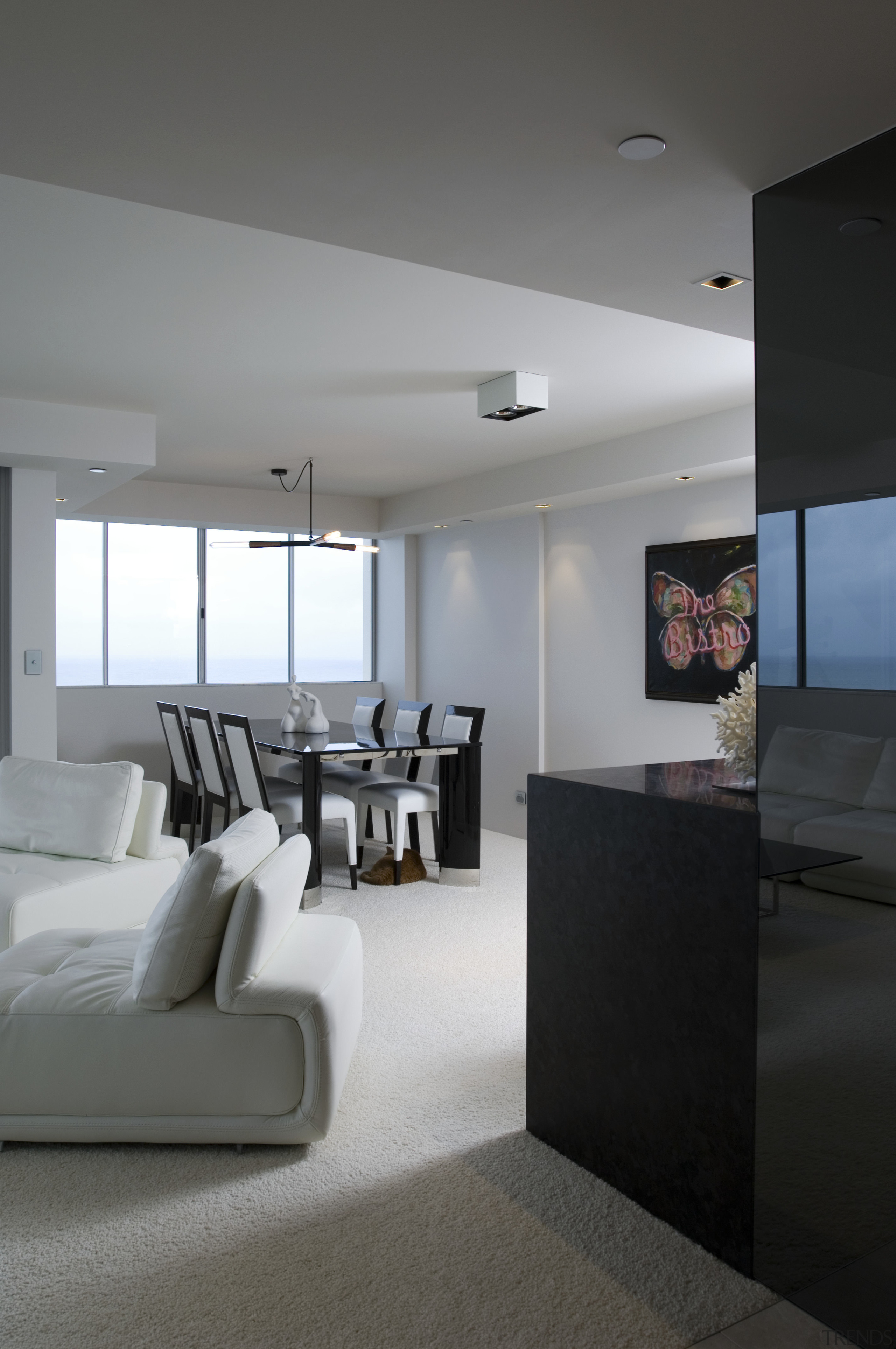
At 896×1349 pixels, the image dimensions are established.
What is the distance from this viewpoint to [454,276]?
328 cm

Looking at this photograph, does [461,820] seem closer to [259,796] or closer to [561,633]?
[259,796]

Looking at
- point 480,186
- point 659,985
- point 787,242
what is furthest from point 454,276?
point 659,985

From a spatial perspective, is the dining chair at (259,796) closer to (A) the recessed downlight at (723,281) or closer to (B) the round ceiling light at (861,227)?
(A) the recessed downlight at (723,281)

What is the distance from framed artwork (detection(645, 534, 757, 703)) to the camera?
5281 millimetres

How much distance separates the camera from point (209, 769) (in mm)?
5891

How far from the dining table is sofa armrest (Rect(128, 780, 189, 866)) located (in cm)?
93

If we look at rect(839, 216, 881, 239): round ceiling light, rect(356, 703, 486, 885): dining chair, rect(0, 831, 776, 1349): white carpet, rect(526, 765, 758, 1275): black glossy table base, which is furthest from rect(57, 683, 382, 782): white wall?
rect(839, 216, 881, 239): round ceiling light

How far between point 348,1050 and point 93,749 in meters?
5.23

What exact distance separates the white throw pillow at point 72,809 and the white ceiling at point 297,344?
1832 millimetres

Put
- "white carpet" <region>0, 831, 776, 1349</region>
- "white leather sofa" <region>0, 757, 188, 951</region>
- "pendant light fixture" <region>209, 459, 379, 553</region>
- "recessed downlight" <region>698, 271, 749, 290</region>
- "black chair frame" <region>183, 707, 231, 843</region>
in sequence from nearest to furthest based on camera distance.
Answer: "white carpet" <region>0, 831, 776, 1349</region> → "recessed downlight" <region>698, 271, 749, 290</region> → "white leather sofa" <region>0, 757, 188, 951</region> → "black chair frame" <region>183, 707, 231, 843</region> → "pendant light fixture" <region>209, 459, 379, 553</region>

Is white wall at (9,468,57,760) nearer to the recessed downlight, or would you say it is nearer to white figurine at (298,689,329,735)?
white figurine at (298,689,329,735)

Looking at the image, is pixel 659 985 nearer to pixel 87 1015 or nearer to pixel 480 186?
pixel 87 1015

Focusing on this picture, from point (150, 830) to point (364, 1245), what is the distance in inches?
96.7

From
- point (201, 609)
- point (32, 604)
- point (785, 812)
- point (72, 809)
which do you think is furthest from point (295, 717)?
point (785, 812)
